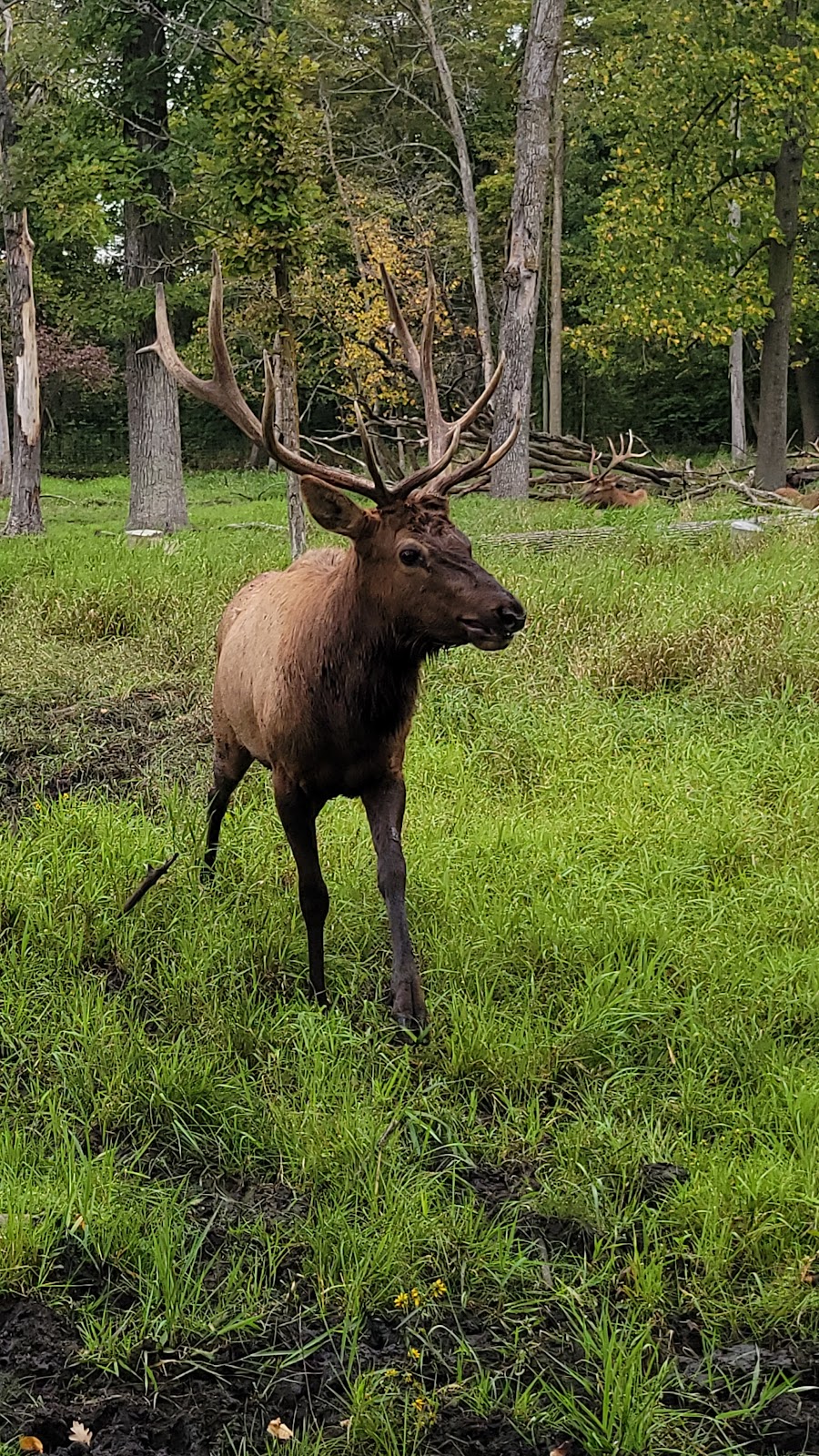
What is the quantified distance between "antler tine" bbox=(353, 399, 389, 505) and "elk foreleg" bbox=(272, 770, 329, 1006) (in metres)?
0.98

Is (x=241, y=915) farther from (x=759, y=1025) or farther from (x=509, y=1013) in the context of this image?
(x=759, y=1025)

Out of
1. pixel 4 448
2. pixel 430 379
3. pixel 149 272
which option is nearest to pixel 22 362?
pixel 149 272

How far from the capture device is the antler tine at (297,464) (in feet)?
12.1

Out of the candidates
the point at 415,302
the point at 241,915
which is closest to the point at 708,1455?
the point at 241,915

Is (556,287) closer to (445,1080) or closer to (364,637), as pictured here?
(364,637)

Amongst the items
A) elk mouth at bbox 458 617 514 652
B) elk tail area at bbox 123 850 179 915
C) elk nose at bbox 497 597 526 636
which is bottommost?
elk tail area at bbox 123 850 179 915

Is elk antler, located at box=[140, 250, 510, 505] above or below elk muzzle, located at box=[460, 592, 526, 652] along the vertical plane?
above

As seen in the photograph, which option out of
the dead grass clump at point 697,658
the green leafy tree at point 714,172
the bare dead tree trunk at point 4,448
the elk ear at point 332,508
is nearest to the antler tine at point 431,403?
the elk ear at point 332,508

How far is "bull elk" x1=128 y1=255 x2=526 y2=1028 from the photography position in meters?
3.62

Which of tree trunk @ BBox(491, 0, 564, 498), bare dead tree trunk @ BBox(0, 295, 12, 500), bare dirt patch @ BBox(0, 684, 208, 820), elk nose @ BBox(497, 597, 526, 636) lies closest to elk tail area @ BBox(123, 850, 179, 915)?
bare dirt patch @ BBox(0, 684, 208, 820)

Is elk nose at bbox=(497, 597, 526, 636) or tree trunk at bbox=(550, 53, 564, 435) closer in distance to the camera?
elk nose at bbox=(497, 597, 526, 636)

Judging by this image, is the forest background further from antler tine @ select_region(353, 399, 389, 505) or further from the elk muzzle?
the elk muzzle

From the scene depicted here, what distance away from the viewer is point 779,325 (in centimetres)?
1631

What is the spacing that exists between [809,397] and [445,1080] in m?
29.1
